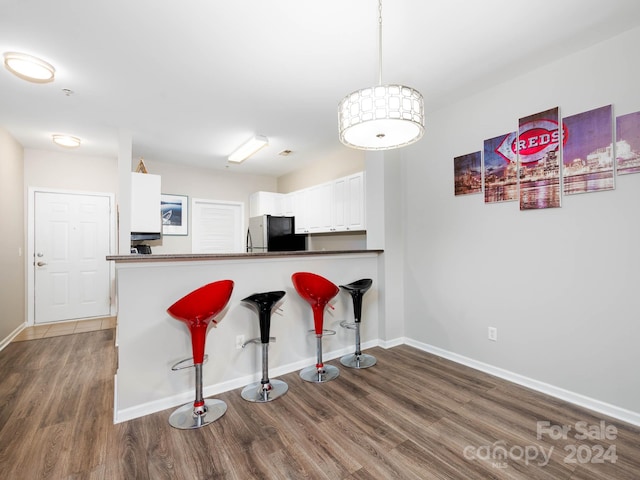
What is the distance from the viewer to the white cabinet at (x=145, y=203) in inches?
157

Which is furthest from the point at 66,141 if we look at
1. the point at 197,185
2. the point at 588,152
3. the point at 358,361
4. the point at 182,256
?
the point at 588,152

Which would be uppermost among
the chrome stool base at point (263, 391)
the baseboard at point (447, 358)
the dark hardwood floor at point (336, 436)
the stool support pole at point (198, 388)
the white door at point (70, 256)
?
the white door at point (70, 256)

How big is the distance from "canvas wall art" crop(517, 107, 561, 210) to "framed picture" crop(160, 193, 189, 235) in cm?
487

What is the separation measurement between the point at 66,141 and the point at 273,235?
3000 millimetres

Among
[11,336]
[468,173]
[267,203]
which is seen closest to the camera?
[468,173]

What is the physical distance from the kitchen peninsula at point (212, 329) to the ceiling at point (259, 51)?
1501 mm

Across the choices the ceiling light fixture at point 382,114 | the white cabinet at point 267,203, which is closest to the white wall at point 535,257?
the ceiling light fixture at point 382,114

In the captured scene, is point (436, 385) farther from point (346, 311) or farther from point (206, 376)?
point (206, 376)

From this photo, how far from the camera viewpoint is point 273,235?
504cm

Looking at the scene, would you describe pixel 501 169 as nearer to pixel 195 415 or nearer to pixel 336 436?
pixel 336 436

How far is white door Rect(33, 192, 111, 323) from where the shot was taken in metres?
4.55

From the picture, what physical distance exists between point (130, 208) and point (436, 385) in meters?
3.84

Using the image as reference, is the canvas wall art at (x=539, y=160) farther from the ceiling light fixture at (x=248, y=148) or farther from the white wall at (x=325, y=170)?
the ceiling light fixture at (x=248, y=148)

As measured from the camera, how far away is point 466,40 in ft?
7.04
